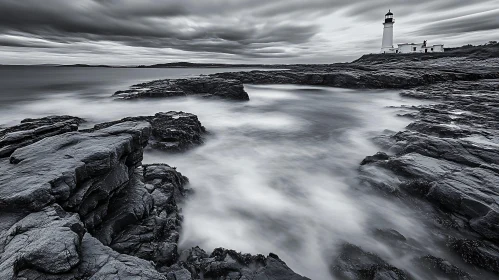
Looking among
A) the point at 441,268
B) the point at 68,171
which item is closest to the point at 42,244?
the point at 68,171

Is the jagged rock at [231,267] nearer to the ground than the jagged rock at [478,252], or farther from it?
farther from it

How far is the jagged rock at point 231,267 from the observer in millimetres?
4559

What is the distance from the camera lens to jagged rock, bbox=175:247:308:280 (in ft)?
15.0

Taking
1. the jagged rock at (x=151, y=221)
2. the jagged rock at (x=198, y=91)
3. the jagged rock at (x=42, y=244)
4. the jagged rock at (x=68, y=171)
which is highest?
the jagged rock at (x=198, y=91)

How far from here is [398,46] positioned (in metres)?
83.8

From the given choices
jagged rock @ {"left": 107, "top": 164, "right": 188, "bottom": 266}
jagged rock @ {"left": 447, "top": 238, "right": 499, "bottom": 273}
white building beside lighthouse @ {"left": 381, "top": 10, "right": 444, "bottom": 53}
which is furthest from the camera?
white building beside lighthouse @ {"left": 381, "top": 10, "right": 444, "bottom": 53}

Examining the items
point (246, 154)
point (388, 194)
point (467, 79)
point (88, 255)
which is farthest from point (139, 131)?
point (467, 79)

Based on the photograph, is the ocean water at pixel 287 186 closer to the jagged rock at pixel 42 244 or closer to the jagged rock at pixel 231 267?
the jagged rock at pixel 231 267

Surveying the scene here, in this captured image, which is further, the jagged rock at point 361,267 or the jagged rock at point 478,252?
the jagged rock at point 478,252

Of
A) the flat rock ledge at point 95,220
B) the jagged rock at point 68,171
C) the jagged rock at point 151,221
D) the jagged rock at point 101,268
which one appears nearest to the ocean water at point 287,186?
the jagged rock at point 151,221

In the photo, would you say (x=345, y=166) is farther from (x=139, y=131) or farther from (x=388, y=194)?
(x=139, y=131)

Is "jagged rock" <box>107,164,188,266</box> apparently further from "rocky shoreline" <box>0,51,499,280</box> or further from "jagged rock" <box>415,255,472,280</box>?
"jagged rock" <box>415,255,472,280</box>

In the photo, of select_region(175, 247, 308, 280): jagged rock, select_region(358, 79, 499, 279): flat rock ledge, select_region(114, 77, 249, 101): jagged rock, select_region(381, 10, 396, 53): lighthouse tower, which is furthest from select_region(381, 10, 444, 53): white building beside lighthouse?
select_region(175, 247, 308, 280): jagged rock

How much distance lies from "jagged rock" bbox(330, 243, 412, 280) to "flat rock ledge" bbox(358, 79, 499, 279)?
0.37ft
